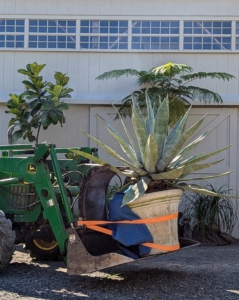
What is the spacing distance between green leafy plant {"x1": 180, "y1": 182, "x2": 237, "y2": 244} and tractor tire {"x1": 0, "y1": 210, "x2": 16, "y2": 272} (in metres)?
5.21

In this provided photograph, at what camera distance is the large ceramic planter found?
6745 millimetres

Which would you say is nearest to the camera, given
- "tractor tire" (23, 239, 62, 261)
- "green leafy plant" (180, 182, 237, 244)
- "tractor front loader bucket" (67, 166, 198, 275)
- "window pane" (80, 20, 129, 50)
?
"tractor front loader bucket" (67, 166, 198, 275)

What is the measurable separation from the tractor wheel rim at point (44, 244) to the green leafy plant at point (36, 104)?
3.23m

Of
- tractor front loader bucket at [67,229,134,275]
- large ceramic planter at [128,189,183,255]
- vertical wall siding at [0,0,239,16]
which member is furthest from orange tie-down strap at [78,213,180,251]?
vertical wall siding at [0,0,239,16]

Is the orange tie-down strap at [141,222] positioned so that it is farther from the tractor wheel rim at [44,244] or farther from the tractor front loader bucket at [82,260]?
the tractor wheel rim at [44,244]

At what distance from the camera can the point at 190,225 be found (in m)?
11.9

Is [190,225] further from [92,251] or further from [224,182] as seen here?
[92,251]

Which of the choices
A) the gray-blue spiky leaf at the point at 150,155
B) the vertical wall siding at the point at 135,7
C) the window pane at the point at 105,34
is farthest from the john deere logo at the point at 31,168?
the vertical wall siding at the point at 135,7

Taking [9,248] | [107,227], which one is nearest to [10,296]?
[9,248]

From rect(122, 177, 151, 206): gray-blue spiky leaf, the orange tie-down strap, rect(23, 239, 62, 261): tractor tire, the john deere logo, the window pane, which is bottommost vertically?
rect(23, 239, 62, 261): tractor tire

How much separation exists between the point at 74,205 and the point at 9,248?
105 centimetres

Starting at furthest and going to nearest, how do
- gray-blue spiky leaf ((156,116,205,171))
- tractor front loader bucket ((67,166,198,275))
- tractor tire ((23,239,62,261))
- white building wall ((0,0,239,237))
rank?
1. white building wall ((0,0,239,237))
2. tractor tire ((23,239,62,261))
3. gray-blue spiky leaf ((156,116,205,171))
4. tractor front loader bucket ((67,166,198,275))

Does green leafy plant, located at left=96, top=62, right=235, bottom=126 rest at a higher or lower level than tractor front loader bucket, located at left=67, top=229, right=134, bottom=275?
higher

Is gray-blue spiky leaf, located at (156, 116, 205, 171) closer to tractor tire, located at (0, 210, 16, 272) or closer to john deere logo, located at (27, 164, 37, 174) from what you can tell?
john deere logo, located at (27, 164, 37, 174)
